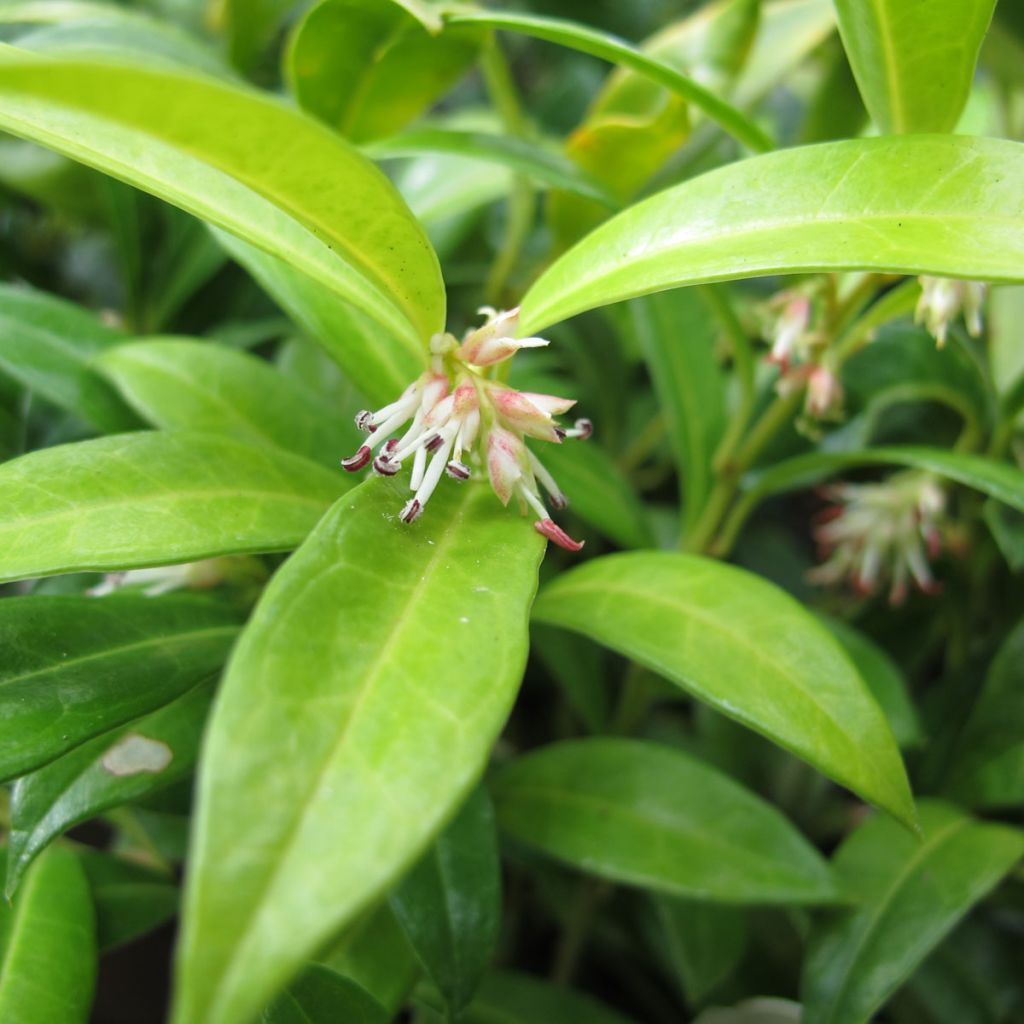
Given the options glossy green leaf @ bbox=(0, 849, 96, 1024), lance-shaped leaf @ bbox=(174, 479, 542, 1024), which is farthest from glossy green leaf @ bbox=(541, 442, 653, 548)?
glossy green leaf @ bbox=(0, 849, 96, 1024)

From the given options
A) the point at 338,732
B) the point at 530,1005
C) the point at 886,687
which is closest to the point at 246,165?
the point at 338,732

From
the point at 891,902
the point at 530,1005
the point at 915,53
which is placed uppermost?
the point at 915,53

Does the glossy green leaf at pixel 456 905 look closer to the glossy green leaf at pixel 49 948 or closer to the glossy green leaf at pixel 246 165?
the glossy green leaf at pixel 49 948

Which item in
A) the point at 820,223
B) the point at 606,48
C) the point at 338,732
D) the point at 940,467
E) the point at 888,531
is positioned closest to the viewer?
the point at 338,732

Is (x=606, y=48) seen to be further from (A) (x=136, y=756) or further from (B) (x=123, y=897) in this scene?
(B) (x=123, y=897)

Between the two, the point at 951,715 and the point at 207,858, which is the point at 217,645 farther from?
the point at 951,715

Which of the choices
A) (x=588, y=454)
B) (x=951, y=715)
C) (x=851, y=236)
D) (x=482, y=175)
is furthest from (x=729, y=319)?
(x=951, y=715)
